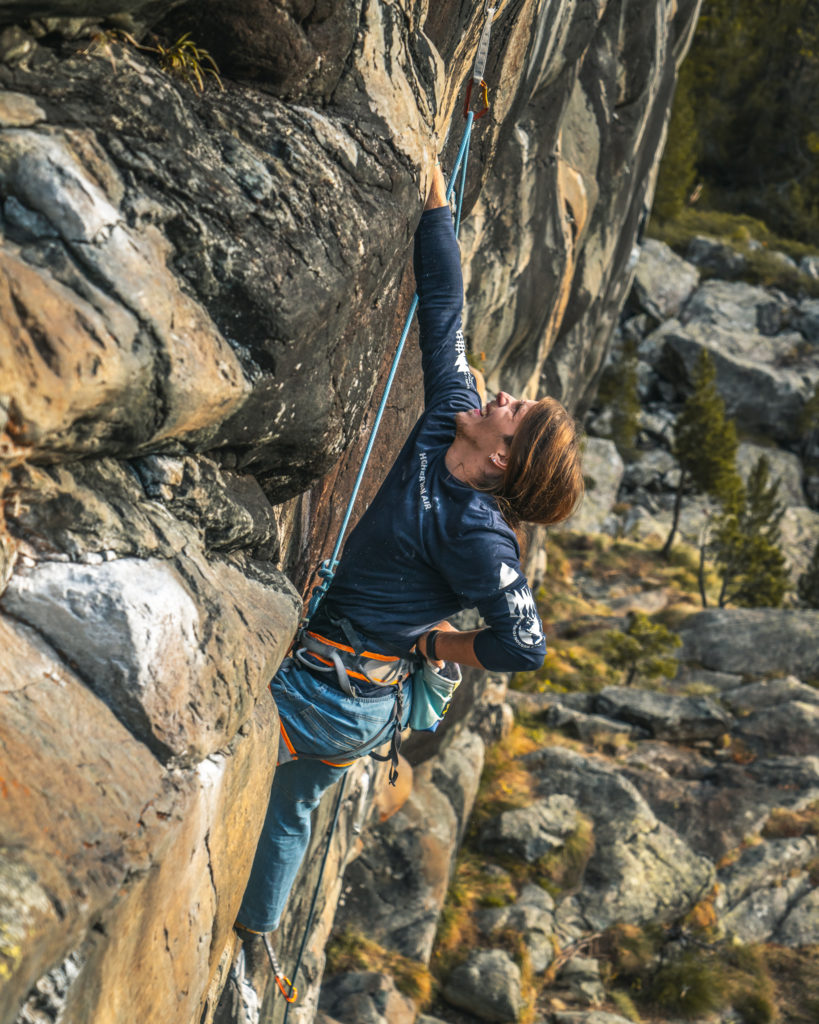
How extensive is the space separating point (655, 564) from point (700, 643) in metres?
9.19

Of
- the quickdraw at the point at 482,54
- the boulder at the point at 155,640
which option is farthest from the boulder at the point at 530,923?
the quickdraw at the point at 482,54

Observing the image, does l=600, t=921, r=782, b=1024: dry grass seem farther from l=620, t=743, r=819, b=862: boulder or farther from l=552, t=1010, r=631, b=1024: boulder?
l=620, t=743, r=819, b=862: boulder

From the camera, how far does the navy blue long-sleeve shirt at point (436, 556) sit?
3.13 metres

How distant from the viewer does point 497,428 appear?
3.28 metres

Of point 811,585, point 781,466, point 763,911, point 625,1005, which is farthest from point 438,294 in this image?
point 781,466

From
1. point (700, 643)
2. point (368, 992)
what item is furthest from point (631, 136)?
point (700, 643)

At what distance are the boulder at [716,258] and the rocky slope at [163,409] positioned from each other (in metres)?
43.0

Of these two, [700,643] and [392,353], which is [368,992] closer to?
[392,353]

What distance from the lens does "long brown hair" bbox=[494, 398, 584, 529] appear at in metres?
3.11

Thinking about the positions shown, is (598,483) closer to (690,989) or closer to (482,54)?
(690,989)

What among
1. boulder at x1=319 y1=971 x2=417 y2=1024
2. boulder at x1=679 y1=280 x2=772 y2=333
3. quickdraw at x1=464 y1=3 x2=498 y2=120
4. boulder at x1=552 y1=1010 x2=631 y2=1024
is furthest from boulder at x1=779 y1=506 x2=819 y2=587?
quickdraw at x1=464 y1=3 x2=498 y2=120

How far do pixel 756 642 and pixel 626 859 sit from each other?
37.4ft

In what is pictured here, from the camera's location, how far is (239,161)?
8.79ft

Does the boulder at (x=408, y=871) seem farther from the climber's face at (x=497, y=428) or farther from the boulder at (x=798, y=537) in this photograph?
the boulder at (x=798, y=537)
